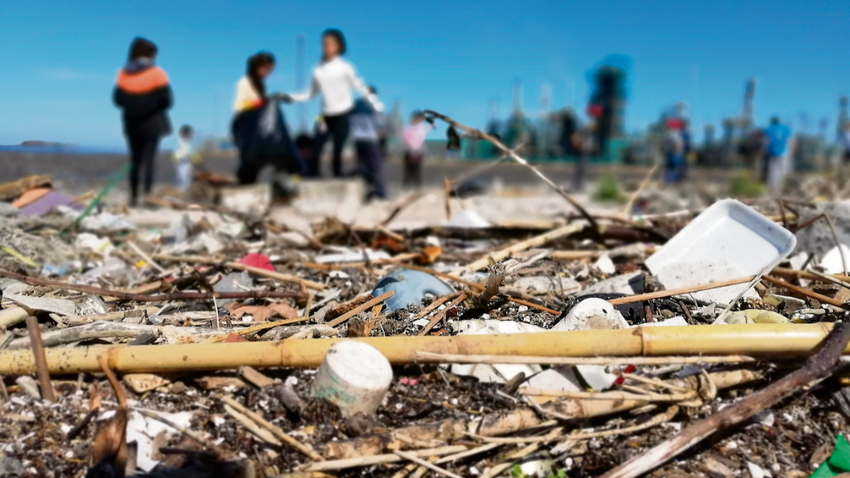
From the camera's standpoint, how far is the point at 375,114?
25.0 feet

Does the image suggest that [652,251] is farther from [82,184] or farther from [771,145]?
[771,145]

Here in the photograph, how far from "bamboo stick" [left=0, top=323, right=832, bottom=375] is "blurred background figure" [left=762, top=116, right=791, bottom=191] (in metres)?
10.3

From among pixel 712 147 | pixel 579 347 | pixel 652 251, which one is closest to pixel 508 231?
pixel 652 251

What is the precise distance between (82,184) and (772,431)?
9336mm

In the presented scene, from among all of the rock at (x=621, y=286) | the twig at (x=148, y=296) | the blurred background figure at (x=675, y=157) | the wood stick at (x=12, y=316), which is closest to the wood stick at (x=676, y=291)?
the rock at (x=621, y=286)

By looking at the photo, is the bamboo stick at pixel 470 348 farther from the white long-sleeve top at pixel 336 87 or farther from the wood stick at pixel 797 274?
the white long-sleeve top at pixel 336 87

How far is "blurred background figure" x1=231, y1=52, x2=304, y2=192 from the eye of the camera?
7.20 m

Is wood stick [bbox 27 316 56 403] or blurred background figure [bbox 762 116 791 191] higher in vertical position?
blurred background figure [bbox 762 116 791 191]

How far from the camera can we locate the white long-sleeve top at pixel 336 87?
7262 mm

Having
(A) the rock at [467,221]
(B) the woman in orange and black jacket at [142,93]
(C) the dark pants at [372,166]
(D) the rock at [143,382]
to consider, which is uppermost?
(B) the woman in orange and black jacket at [142,93]

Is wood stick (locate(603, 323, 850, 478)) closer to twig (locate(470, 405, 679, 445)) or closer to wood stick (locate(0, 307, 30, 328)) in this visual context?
twig (locate(470, 405, 679, 445))

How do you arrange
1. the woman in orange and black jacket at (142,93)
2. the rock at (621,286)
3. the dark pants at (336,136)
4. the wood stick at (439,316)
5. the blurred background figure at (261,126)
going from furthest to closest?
the dark pants at (336,136) → the blurred background figure at (261,126) → the woman in orange and black jacket at (142,93) → the rock at (621,286) → the wood stick at (439,316)

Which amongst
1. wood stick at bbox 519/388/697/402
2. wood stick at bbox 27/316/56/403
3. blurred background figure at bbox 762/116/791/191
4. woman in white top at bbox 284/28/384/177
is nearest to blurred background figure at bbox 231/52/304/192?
woman in white top at bbox 284/28/384/177

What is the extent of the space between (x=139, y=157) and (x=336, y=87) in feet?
7.26
